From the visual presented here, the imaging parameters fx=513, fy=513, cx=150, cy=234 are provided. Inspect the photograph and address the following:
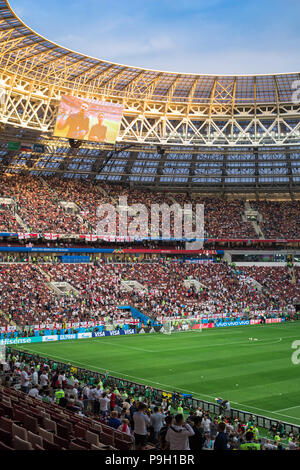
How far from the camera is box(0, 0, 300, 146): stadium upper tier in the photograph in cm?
4922

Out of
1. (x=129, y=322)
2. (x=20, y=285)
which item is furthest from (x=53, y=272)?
(x=129, y=322)

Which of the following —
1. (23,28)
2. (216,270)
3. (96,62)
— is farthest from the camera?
(216,270)

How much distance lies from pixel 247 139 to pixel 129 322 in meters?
25.9

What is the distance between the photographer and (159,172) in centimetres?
8081

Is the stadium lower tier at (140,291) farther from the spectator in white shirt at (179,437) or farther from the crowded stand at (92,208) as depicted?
the spectator in white shirt at (179,437)

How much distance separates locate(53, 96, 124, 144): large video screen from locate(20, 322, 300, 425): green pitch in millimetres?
21396

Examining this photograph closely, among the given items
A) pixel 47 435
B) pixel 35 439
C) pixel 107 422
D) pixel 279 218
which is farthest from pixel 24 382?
pixel 279 218

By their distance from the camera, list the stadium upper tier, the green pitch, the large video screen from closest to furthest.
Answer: the green pitch < the stadium upper tier < the large video screen

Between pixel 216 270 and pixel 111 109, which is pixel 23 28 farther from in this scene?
pixel 216 270

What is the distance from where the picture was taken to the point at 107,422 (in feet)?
55.7

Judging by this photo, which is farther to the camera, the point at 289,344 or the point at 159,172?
the point at 159,172

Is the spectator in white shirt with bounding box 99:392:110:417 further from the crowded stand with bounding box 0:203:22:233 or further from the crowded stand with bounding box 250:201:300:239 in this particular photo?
the crowded stand with bounding box 250:201:300:239

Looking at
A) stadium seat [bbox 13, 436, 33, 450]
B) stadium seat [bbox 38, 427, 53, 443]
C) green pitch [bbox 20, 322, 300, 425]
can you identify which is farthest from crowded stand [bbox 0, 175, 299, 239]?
stadium seat [bbox 13, 436, 33, 450]

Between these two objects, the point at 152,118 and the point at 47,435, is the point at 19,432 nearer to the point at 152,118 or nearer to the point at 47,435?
the point at 47,435
